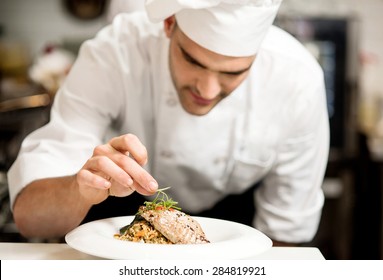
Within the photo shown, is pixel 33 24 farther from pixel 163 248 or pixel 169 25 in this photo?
pixel 163 248

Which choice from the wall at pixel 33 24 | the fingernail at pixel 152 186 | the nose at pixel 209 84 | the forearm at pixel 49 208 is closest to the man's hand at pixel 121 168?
the fingernail at pixel 152 186

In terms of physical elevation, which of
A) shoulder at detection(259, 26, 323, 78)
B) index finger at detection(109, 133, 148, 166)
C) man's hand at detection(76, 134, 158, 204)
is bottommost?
shoulder at detection(259, 26, 323, 78)

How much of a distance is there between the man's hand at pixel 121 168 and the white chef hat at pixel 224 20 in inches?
12.9


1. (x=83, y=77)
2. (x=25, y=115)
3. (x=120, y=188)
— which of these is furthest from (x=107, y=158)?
(x=25, y=115)

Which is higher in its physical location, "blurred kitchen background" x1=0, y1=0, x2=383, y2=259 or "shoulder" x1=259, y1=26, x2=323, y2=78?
"shoulder" x1=259, y1=26, x2=323, y2=78

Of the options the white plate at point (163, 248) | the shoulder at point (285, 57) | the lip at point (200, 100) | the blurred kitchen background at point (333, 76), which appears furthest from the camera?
the blurred kitchen background at point (333, 76)

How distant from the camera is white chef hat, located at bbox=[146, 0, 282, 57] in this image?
1.10 m

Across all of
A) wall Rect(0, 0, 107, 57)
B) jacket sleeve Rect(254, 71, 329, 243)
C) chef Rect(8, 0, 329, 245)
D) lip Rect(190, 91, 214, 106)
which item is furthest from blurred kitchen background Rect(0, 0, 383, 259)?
lip Rect(190, 91, 214, 106)

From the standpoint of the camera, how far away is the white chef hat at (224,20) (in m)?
1.10

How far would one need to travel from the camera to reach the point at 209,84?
1113 millimetres

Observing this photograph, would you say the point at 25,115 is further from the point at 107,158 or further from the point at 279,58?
the point at 107,158

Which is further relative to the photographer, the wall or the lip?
the wall

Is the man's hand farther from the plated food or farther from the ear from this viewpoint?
the ear

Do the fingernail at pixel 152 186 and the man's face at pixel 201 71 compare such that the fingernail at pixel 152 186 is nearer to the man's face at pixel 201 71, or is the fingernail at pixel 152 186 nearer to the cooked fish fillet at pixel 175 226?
the cooked fish fillet at pixel 175 226
